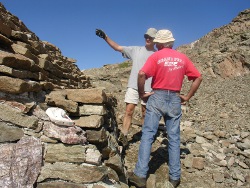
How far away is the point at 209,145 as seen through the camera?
7055 mm

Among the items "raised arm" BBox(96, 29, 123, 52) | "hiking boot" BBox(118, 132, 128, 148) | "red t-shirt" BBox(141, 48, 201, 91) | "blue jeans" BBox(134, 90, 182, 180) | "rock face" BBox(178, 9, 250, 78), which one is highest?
"rock face" BBox(178, 9, 250, 78)

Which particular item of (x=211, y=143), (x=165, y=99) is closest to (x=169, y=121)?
A: (x=165, y=99)

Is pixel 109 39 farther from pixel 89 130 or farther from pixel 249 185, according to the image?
pixel 249 185

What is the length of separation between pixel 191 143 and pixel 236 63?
39.7 ft

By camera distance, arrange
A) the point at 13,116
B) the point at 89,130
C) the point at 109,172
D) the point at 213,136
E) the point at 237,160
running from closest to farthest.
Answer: the point at 13,116, the point at 109,172, the point at 89,130, the point at 237,160, the point at 213,136

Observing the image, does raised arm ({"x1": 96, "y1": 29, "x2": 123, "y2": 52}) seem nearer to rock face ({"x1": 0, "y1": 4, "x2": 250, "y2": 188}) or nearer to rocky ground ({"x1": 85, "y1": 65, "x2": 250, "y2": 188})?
rock face ({"x1": 0, "y1": 4, "x2": 250, "y2": 188})

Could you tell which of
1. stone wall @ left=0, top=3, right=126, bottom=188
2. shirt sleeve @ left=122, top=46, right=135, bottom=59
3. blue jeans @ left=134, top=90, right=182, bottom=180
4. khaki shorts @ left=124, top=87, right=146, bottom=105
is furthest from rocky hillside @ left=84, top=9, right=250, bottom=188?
shirt sleeve @ left=122, top=46, right=135, bottom=59

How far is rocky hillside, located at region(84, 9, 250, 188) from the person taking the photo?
5.51 meters

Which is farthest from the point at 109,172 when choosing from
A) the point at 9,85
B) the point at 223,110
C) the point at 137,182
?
the point at 223,110

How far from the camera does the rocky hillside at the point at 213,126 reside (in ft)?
18.1

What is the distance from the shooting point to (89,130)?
4.38 metres

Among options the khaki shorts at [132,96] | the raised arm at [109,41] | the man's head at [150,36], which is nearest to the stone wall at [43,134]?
the khaki shorts at [132,96]

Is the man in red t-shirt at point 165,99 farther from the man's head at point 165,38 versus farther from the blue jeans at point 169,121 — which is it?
the man's head at point 165,38

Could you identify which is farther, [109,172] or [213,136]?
[213,136]
